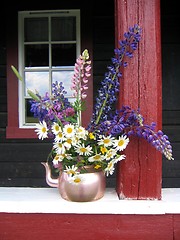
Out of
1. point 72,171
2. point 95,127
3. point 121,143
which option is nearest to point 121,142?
point 121,143

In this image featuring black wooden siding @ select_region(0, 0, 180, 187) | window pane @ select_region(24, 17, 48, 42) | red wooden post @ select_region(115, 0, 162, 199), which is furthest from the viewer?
window pane @ select_region(24, 17, 48, 42)

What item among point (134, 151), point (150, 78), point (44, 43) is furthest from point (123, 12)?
point (44, 43)

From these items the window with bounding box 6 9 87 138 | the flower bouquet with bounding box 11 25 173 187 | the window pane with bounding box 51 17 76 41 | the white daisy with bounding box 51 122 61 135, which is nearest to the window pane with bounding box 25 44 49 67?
the window with bounding box 6 9 87 138

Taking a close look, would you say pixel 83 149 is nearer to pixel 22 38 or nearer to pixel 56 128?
pixel 56 128

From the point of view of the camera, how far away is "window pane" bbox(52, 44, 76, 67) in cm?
295

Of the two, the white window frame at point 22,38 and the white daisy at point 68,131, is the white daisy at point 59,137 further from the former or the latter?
the white window frame at point 22,38

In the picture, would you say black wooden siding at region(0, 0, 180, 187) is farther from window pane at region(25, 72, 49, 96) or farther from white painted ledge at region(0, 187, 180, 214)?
white painted ledge at region(0, 187, 180, 214)

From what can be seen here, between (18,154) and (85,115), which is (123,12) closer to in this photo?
(85,115)

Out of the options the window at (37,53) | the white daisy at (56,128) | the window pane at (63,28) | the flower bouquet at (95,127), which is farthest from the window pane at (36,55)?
the white daisy at (56,128)

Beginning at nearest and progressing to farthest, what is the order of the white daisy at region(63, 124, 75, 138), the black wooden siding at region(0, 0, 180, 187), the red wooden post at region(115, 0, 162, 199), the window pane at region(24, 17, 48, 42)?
the white daisy at region(63, 124, 75, 138) < the red wooden post at region(115, 0, 162, 199) < the black wooden siding at region(0, 0, 180, 187) < the window pane at region(24, 17, 48, 42)

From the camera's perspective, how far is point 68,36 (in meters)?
2.94

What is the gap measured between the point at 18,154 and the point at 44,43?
103 centimetres

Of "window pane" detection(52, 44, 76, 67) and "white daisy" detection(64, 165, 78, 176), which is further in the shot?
"window pane" detection(52, 44, 76, 67)
